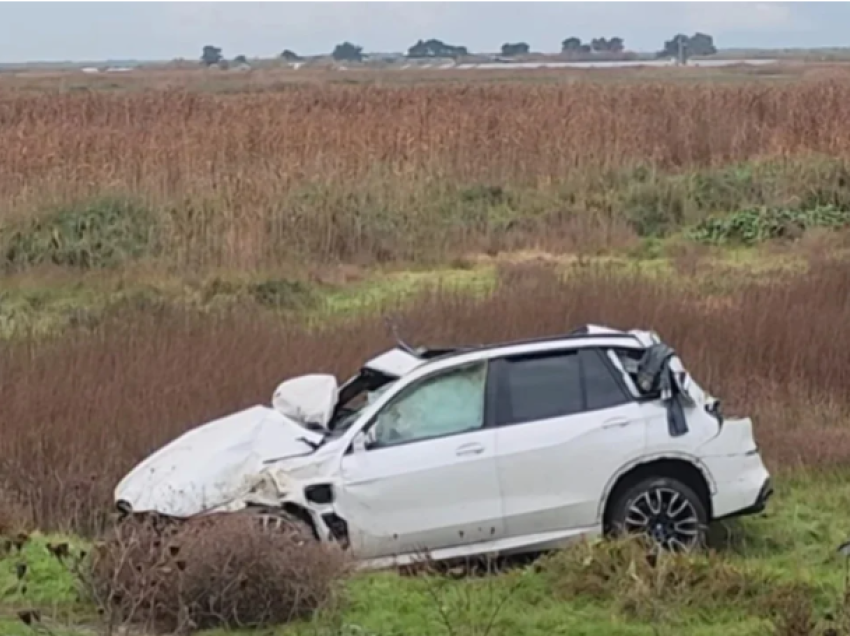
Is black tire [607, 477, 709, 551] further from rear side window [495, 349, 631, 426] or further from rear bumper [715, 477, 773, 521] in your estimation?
rear side window [495, 349, 631, 426]

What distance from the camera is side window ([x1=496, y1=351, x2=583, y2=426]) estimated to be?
962 centimetres

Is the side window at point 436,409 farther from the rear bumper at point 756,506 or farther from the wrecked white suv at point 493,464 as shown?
the rear bumper at point 756,506

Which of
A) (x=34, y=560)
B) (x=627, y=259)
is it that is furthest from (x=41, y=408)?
(x=627, y=259)

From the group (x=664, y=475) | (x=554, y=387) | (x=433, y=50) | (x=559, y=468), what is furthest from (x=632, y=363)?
(x=433, y=50)

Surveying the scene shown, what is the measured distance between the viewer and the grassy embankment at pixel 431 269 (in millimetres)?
8703

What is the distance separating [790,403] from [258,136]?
1204cm

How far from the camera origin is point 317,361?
44.7 feet

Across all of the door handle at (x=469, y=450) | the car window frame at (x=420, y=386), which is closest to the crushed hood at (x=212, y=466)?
the car window frame at (x=420, y=386)

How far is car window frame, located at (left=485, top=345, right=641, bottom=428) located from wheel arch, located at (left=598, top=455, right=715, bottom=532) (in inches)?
16.4

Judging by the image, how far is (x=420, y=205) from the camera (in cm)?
2147

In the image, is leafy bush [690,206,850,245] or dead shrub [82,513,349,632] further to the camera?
leafy bush [690,206,850,245]

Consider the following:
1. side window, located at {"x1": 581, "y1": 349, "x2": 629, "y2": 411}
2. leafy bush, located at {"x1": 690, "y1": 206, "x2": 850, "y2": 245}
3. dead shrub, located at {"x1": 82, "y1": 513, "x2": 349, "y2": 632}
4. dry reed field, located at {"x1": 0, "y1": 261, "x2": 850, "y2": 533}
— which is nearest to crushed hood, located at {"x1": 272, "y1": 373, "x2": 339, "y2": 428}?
dry reed field, located at {"x1": 0, "y1": 261, "x2": 850, "y2": 533}

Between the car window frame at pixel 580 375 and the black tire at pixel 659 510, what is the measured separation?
1.83 feet

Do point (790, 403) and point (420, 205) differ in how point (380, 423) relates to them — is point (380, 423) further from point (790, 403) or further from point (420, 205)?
point (420, 205)
